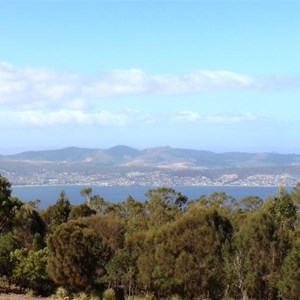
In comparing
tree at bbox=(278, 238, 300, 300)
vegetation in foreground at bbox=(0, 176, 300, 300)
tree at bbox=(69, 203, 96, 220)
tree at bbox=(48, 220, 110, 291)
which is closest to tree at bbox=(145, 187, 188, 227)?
tree at bbox=(69, 203, 96, 220)

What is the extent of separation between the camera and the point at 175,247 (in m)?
22.8

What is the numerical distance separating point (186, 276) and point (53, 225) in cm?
1005

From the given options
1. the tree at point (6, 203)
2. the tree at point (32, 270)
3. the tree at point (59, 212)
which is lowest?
the tree at point (32, 270)

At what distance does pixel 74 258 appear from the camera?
22844 mm

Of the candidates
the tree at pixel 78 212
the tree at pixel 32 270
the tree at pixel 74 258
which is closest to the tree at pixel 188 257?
the tree at pixel 74 258

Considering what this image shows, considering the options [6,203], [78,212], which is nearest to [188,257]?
[6,203]

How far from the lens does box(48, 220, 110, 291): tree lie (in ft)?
74.1

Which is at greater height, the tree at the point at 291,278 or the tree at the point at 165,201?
the tree at the point at 165,201

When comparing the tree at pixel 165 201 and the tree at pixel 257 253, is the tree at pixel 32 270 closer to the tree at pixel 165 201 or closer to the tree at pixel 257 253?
the tree at pixel 257 253

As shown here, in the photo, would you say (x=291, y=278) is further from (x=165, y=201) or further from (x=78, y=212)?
(x=165, y=201)

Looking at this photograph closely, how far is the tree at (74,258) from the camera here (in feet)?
74.1

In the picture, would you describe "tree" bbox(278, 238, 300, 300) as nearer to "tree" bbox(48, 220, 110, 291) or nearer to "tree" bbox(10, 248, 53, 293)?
"tree" bbox(48, 220, 110, 291)

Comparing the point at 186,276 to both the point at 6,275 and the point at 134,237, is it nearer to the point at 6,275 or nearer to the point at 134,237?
the point at 134,237

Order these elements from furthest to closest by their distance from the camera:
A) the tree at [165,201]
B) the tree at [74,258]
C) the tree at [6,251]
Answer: the tree at [165,201] < the tree at [6,251] < the tree at [74,258]
